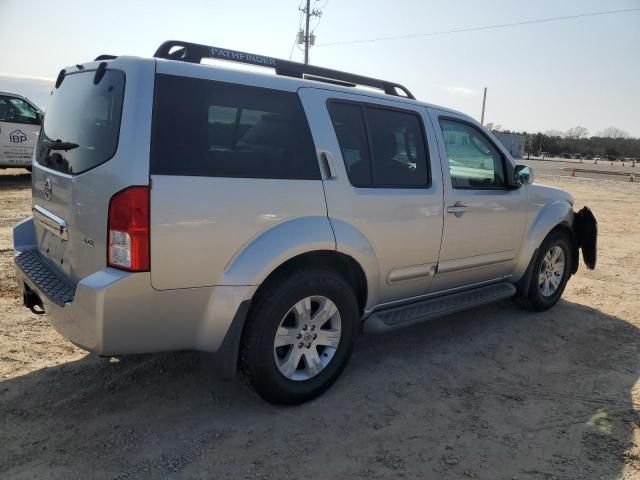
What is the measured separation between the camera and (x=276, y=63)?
341 centimetres

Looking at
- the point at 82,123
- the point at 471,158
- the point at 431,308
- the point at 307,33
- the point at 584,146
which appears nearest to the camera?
the point at 82,123

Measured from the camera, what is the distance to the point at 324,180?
3.09m

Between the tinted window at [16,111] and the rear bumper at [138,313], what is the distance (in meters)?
11.2

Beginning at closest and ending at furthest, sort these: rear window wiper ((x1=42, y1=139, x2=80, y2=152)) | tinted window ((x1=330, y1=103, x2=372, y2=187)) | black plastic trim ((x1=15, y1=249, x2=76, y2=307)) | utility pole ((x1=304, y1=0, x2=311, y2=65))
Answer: black plastic trim ((x1=15, y1=249, x2=76, y2=307)), rear window wiper ((x1=42, y1=139, x2=80, y2=152)), tinted window ((x1=330, y1=103, x2=372, y2=187)), utility pole ((x1=304, y1=0, x2=311, y2=65))

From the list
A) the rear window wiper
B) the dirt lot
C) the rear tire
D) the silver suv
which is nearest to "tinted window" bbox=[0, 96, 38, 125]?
the dirt lot

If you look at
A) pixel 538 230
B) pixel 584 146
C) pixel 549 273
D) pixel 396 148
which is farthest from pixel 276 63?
pixel 584 146

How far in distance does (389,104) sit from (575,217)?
9.21 ft

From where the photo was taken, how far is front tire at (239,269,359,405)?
9.41ft

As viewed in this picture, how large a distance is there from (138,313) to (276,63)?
6.17ft

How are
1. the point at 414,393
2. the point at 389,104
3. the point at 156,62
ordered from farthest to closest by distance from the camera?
the point at 389,104 → the point at 414,393 → the point at 156,62

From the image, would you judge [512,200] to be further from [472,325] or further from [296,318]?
[296,318]

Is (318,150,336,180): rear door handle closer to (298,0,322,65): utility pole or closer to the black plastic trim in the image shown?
the black plastic trim

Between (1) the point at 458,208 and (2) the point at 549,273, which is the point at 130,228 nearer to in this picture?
(1) the point at 458,208

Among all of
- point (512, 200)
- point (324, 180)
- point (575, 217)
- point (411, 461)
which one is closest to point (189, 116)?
point (324, 180)
